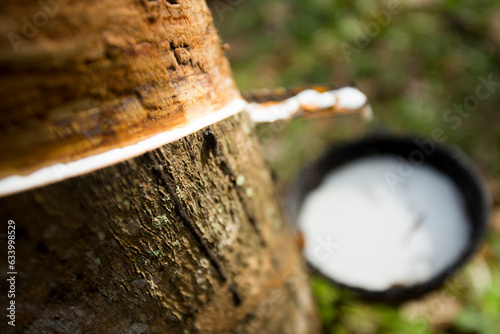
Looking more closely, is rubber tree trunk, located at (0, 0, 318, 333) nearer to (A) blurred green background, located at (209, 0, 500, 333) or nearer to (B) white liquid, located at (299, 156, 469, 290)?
(B) white liquid, located at (299, 156, 469, 290)

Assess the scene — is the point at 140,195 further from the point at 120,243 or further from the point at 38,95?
the point at 38,95

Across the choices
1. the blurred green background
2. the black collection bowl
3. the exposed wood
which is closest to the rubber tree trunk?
the exposed wood

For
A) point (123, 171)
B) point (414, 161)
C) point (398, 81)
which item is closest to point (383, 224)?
point (414, 161)

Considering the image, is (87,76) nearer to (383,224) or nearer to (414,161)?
(383,224)

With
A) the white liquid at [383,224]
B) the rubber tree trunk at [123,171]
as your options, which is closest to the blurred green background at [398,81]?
the white liquid at [383,224]

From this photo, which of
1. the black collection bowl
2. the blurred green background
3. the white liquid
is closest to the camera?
the black collection bowl

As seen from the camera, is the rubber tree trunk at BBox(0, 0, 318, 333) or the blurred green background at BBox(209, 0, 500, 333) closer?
the rubber tree trunk at BBox(0, 0, 318, 333)

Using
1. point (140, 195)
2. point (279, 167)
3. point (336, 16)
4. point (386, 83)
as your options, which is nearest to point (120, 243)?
point (140, 195)
